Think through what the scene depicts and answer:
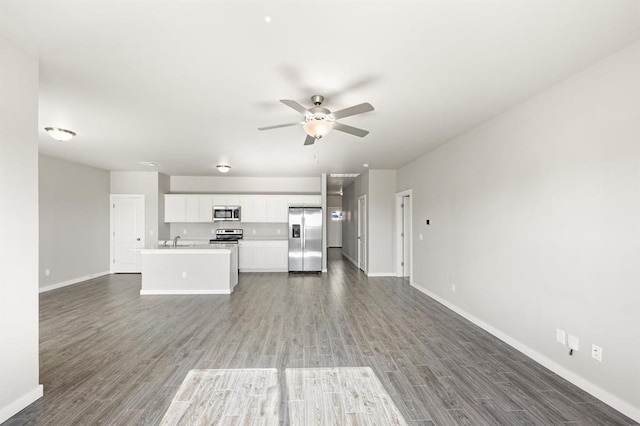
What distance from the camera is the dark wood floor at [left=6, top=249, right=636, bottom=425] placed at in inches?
83.7

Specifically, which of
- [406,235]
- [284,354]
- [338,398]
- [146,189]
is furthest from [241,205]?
[338,398]

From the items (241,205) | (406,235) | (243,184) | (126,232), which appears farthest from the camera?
(243,184)

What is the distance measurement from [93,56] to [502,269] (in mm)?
4577

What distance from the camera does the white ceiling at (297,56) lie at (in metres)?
1.76

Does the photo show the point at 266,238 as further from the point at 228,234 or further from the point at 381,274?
the point at 381,274

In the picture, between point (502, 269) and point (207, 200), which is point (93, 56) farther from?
point (207, 200)

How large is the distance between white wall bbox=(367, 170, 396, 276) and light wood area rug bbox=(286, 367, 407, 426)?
438 centimetres

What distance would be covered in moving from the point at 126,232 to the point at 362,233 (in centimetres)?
621

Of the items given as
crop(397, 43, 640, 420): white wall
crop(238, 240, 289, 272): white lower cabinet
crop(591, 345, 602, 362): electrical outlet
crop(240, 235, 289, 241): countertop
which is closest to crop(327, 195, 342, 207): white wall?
crop(240, 235, 289, 241): countertop

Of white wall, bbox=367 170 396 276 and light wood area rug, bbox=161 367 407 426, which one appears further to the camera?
white wall, bbox=367 170 396 276

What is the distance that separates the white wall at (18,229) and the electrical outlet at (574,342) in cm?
443

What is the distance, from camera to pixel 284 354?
298cm

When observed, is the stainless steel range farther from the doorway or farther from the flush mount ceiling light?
the flush mount ceiling light

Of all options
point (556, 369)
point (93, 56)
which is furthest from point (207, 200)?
→ point (556, 369)
